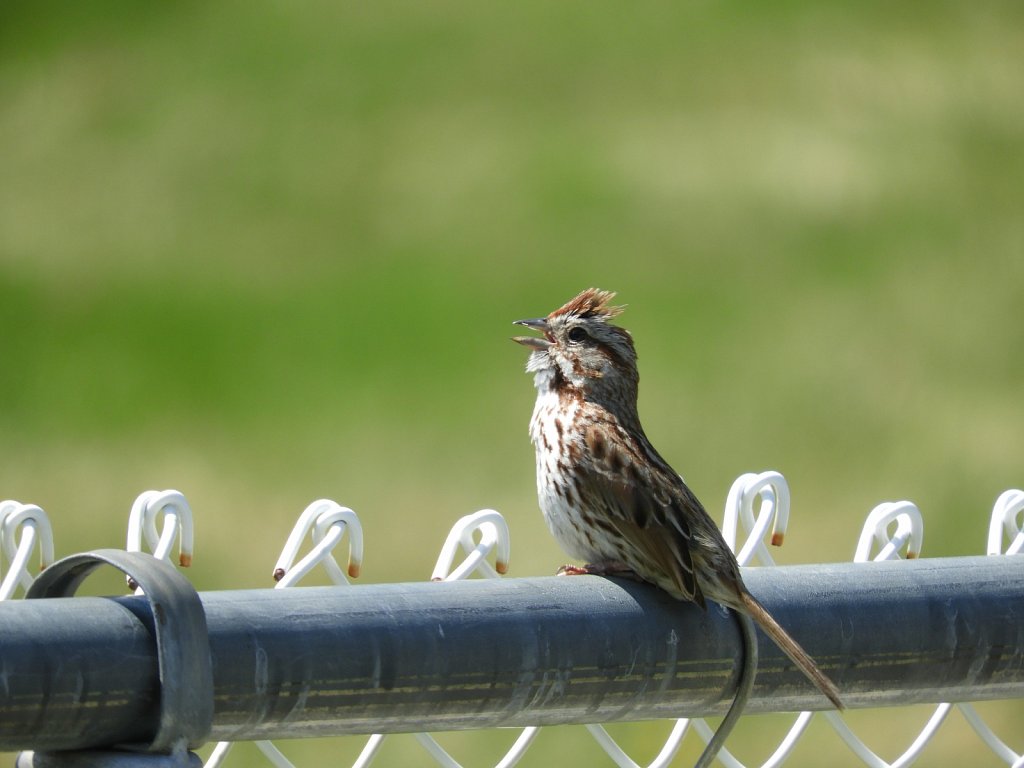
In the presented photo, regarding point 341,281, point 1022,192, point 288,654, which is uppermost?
point 1022,192

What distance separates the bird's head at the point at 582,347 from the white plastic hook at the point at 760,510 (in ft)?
1.92

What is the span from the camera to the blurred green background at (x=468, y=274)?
22.7 ft

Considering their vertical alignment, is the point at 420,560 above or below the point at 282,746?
above

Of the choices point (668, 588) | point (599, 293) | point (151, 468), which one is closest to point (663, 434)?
point (151, 468)

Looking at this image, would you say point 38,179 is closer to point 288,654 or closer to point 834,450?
point 834,450

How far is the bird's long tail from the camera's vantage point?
207 cm

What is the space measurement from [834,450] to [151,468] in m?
2.95

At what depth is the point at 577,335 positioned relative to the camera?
3336 mm

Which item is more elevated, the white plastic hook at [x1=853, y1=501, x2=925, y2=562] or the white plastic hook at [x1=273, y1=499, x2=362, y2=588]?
the white plastic hook at [x1=853, y1=501, x2=925, y2=562]

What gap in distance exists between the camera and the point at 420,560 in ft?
21.3

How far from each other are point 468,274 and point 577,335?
4.49 meters

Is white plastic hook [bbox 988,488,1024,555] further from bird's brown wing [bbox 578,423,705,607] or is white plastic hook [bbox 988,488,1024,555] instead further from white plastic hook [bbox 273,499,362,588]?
white plastic hook [bbox 273,499,362,588]

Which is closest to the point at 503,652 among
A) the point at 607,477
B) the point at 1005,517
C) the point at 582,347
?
the point at 607,477

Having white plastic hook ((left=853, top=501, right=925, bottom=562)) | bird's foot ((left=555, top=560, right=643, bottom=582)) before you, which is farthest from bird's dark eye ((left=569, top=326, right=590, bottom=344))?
white plastic hook ((left=853, top=501, right=925, bottom=562))
